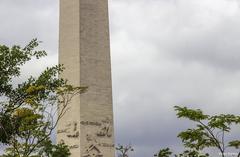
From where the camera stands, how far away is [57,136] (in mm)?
60188

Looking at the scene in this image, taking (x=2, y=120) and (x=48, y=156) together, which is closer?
(x=2, y=120)

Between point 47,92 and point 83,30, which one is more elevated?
point 83,30

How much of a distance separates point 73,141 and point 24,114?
19.3 m

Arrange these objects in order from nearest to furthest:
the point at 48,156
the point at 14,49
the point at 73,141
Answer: the point at 14,49 < the point at 48,156 < the point at 73,141

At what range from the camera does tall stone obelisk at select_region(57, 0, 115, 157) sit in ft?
192

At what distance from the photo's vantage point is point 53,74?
4047 cm

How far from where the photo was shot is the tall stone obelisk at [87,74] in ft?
192

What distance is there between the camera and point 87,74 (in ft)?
194

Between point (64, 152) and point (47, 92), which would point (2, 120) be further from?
point (64, 152)

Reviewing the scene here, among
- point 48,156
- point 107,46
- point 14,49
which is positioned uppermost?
point 107,46

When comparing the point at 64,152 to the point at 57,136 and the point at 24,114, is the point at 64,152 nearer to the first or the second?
the point at 57,136

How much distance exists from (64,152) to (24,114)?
659 inches

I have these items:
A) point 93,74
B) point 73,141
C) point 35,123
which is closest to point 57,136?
point 73,141

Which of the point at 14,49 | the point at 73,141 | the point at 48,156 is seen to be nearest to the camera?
the point at 14,49
